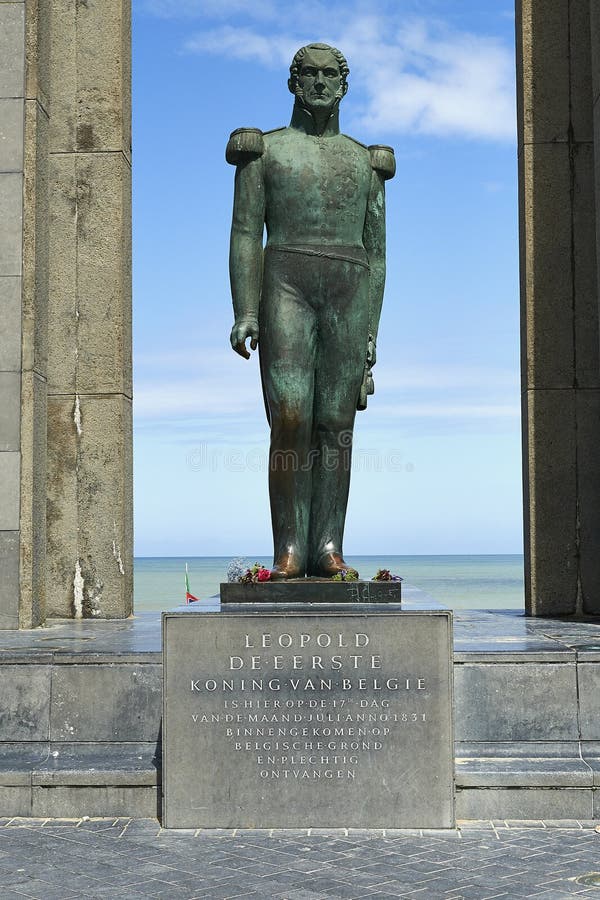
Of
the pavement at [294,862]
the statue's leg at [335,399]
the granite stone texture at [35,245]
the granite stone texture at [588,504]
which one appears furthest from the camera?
the granite stone texture at [588,504]

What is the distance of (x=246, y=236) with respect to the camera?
8.89 meters

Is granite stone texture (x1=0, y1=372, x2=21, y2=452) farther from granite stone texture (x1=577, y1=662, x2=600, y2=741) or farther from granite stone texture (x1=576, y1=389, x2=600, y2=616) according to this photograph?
granite stone texture (x1=577, y1=662, x2=600, y2=741)

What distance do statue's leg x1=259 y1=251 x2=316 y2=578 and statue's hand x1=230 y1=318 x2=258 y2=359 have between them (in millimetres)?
105

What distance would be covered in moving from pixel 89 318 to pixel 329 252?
16.0 ft

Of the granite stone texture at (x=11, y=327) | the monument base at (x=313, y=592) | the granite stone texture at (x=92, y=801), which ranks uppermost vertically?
the granite stone texture at (x=11, y=327)

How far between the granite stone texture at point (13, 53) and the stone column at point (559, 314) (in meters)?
5.42

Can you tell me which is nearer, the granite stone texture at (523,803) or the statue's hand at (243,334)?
the granite stone texture at (523,803)

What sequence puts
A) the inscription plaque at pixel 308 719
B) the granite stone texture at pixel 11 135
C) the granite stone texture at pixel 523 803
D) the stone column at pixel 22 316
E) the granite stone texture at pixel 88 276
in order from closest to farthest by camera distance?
the inscription plaque at pixel 308 719 < the granite stone texture at pixel 523 803 < the stone column at pixel 22 316 < the granite stone texture at pixel 11 135 < the granite stone texture at pixel 88 276

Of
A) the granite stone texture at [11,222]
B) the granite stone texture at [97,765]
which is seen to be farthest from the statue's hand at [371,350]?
the granite stone texture at [11,222]

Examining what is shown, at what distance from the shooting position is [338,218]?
8844 millimetres

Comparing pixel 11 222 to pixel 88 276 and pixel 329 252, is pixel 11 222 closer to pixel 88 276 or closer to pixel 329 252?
pixel 88 276

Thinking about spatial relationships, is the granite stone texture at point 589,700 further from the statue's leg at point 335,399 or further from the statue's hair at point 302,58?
the statue's hair at point 302,58

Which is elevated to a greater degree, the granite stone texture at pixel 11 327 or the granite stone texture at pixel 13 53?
the granite stone texture at pixel 13 53

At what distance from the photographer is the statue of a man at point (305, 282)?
28.9ft
